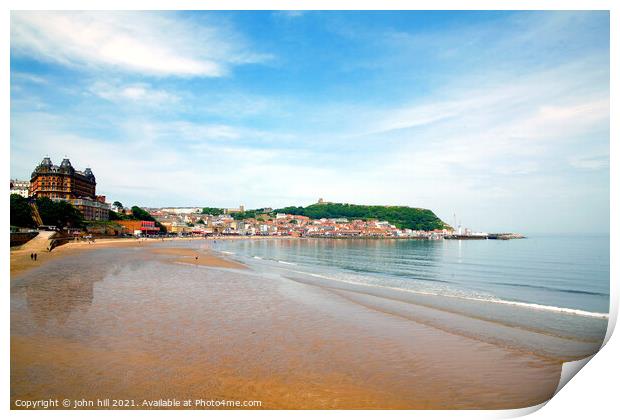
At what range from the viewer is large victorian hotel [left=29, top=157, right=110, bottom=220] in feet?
142

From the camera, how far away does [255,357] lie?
5.60 m

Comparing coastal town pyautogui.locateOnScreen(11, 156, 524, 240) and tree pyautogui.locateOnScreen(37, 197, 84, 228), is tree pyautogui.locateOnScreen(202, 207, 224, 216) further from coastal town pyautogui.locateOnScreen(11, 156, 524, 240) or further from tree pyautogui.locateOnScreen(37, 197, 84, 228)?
tree pyautogui.locateOnScreen(37, 197, 84, 228)

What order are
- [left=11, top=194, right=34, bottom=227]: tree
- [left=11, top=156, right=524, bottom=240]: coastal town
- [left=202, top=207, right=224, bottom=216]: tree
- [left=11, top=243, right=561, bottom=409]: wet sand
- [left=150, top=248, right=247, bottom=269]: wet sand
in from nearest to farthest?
[left=11, top=243, right=561, bottom=409]: wet sand < [left=150, top=248, right=247, bottom=269]: wet sand < [left=11, top=194, right=34, bottom=227]: tree < [left=11, top=156, right=524, bottom=240]: coastal town < [left=202, top=207, right=224, bottom=216]: tree

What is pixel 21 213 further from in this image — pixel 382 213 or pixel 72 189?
pixel 382 213

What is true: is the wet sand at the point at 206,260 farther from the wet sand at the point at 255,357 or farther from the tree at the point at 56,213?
the tree at the point at 56,213

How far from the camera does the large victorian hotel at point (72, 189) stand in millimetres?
43406

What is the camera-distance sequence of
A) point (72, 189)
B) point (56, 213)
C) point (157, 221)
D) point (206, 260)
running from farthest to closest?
point (157, 221), point (72, 189), point (56, 213), point (206, 260)

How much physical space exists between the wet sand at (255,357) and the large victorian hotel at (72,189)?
114ft

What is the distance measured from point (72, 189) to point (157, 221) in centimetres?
4011

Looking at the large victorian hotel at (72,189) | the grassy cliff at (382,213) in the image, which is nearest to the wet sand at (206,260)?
the large victorian hotel at (72,189)

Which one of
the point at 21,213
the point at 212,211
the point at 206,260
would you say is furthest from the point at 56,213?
the point at 212,211

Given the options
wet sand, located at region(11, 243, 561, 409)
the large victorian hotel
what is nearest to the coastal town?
the large victorian hotel

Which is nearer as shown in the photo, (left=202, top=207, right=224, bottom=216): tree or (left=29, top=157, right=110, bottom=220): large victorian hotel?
(left=29, top=157, right=110, bottom=220): large victorian hotel

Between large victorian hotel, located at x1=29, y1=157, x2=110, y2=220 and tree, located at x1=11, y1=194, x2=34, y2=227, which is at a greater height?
large victorian hotel, located at x1=29, y1=157, x2=110, y2=220
